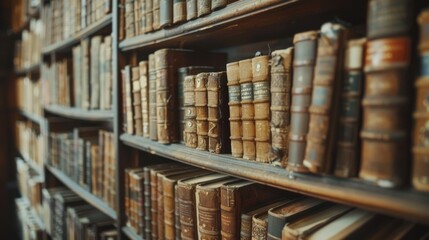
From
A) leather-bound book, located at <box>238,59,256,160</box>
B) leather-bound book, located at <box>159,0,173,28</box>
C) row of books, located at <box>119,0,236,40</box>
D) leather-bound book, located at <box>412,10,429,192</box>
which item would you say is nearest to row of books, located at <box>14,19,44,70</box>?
row of books, located at <box>119,0,236,40</box>

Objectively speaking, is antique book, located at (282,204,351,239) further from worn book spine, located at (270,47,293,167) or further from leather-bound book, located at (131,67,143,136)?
leather-bound book, located at (131,67,143,136)

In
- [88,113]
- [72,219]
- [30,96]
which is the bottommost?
[72,219]

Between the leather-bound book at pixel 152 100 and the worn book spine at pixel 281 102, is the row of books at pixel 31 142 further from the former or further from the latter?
the worn book spine at pixel 281 102

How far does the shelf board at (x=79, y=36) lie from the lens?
4.31 feet

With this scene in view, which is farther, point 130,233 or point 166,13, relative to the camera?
point 130,233

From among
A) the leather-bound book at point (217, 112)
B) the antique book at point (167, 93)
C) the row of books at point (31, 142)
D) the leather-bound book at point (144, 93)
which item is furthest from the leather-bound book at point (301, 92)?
the row of books at point (31, 142)

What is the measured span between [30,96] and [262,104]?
2485 mm

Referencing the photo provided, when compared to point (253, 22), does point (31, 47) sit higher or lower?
higher

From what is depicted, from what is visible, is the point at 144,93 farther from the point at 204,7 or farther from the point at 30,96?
the point at 30,96

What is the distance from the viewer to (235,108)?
77 centimetres

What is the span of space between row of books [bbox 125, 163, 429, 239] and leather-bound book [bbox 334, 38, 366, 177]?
159 mm

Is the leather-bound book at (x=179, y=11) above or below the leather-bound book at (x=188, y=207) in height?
above

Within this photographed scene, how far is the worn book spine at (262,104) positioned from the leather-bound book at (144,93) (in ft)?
1.58

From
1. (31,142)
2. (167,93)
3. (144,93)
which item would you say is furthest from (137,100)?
(31,142)
